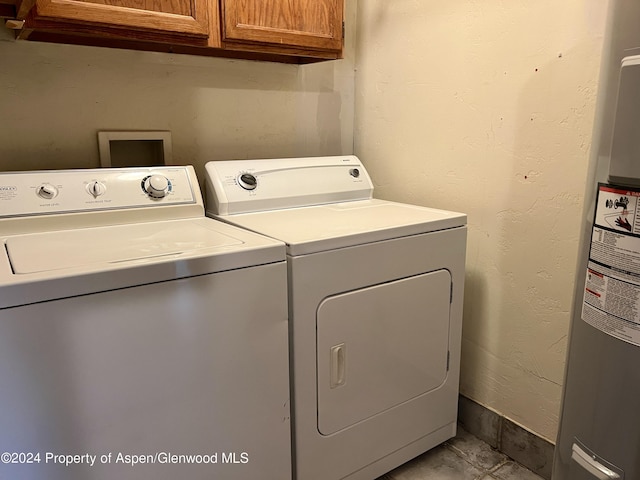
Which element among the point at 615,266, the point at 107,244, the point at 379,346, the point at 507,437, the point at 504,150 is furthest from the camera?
the point at 507,437

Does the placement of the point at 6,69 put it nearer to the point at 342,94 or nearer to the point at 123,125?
the point at 123,125

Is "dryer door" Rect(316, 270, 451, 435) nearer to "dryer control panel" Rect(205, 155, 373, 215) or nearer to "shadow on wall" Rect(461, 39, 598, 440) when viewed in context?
"shadow on wall" Rect(461, 39, 598, 440)

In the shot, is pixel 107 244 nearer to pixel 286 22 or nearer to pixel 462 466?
pixel 286 22

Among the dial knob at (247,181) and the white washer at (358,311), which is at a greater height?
the dial knob at (247,181)

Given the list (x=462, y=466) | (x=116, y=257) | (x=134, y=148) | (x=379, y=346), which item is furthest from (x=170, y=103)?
(x=462, y=466)

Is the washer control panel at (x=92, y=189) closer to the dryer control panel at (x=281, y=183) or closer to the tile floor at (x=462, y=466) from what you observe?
the dryer control panel at (x=281, y=183)

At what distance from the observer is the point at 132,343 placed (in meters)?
1.06

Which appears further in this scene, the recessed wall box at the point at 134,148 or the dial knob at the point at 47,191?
the recessed wall box at the point at 134,148

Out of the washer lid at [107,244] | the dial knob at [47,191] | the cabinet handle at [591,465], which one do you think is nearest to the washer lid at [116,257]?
the washer lid at [107,244]

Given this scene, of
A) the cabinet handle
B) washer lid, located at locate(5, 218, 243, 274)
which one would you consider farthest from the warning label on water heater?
washer lid, located at locate(5, 218, 243, 274)

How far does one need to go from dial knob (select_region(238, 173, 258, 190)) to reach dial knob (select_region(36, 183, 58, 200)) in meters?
0.56

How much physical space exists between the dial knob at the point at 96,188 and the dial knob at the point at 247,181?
0.43 m

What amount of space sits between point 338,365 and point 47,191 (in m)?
0.97

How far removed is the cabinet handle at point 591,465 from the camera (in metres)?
1.02
